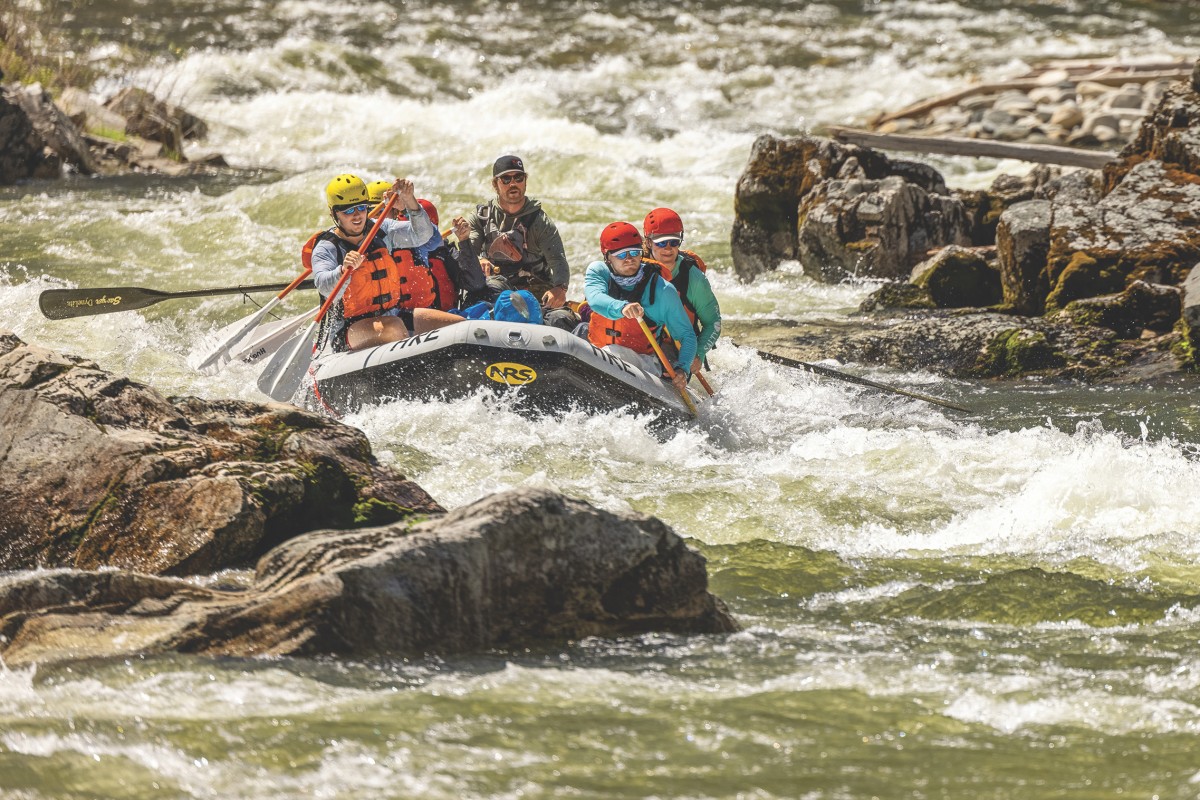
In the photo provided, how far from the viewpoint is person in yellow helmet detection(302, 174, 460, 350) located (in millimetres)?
7773

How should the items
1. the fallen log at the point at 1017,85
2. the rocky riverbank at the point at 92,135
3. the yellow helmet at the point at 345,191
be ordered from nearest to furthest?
the yellow helmet at the point at 345,191 < the rocky riverbank at the point at 92,135 < the fallen log at the point at 1017,85

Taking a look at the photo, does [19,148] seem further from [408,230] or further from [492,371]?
[492,371]

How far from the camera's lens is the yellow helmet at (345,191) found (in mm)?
7758

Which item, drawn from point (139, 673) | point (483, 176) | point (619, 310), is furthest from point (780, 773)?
point (483, 176)

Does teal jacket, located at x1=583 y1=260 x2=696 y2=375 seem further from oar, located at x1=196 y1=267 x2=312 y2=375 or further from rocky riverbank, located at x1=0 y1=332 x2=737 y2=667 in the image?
rocky riverbank, located at x1=0 y1=332 x2=737 y2=667

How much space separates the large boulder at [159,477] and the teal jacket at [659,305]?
244 cm

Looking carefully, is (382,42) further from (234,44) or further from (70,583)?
(70,583)

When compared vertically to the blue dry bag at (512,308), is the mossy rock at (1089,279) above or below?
below

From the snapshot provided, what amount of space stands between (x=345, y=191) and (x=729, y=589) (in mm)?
3616

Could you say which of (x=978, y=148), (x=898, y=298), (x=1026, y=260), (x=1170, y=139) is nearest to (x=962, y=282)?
(x=898, y=298)

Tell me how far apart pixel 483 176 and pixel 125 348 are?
A: 22.2ft

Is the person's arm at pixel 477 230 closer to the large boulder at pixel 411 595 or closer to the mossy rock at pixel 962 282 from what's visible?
the mossy rock at pixel 962 282

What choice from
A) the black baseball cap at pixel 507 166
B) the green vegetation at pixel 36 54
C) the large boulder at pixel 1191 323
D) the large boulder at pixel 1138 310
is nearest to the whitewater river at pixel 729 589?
the large boulder at pixel 1191 323

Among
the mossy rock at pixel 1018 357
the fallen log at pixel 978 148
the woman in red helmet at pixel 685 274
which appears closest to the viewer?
the woman in red helmet at pixel 685 274
